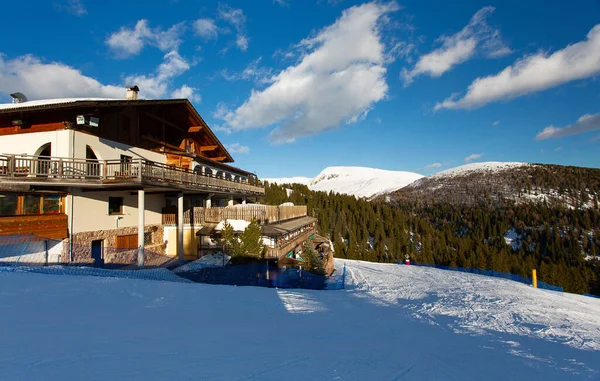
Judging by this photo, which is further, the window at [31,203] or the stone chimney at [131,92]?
the stone chimney at [131,92]

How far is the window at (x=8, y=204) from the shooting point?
12.2 m

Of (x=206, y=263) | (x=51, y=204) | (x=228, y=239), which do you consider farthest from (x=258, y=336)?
(x=51, y=204)

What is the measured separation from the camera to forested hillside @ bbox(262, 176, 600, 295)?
5406 cm

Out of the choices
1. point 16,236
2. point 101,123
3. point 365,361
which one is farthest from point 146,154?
point 365,361

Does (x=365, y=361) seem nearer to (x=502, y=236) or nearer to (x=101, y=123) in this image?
(x=101, y=123)

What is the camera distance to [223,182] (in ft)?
80.8

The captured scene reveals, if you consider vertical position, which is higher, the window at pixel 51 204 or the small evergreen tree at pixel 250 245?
the window at pixel 51 204

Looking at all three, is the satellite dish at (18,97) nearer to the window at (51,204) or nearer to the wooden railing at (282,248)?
the window at (51,204)

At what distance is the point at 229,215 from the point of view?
19344 mm

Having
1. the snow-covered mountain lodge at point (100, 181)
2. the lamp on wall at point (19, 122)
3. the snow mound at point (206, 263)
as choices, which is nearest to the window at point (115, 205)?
the snow-covered mountain lodge at point (100, 181)

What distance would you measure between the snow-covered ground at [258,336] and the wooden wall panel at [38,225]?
531cm

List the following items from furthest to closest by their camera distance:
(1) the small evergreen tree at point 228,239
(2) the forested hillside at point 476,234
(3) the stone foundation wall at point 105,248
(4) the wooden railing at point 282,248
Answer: (2) the forested hillside at point 476,234 → (4) the wooden railing at point 282,248 → (1) the small evergreen tree at point 228,239 → (3) the stone foundation wall at point 105,248

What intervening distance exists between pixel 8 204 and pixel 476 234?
110 meters

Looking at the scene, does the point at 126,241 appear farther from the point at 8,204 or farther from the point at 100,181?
the point at 8,204
